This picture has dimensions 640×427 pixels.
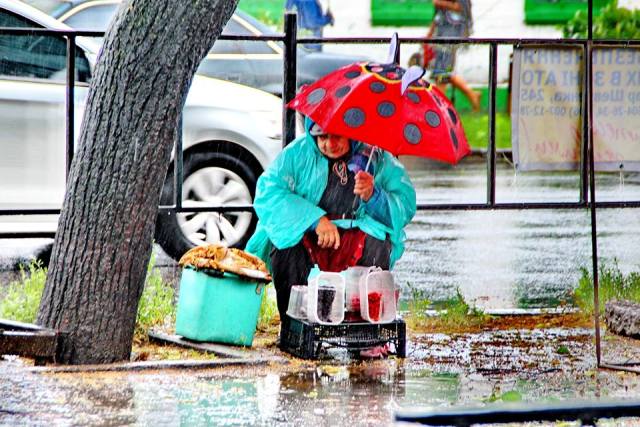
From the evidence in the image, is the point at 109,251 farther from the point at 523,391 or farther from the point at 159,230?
the point at 159,230

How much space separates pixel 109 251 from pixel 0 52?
2.63 metres

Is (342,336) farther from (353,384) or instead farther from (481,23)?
(481,23)

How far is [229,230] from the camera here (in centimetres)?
982

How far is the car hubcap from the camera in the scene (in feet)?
31.8

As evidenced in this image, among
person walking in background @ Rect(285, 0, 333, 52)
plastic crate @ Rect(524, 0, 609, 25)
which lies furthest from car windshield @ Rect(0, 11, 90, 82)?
plastic crate @ Rect(524, 0, 609, 25)

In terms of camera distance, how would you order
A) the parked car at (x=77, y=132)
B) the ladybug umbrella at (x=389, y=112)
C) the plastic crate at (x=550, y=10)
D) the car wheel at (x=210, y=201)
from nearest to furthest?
the ladybug umbrella at (x=389, y=112) < the parked car at (x=77, y=132) < the car wheel at (x=210, y=201) < the plastic crate at (x=550, y=10)

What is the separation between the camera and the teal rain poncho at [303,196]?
6.84 meters

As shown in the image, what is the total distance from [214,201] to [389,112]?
3425 mm

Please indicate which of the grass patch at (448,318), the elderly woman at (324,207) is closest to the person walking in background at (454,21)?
the grass patch at (448,318)

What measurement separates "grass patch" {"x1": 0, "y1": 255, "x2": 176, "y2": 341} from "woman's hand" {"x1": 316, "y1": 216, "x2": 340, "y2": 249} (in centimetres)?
93

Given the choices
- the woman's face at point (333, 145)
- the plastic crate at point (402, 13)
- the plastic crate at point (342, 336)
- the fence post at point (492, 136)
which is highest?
the plastic crate at point (402, 13)

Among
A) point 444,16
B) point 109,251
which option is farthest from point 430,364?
point 444,16

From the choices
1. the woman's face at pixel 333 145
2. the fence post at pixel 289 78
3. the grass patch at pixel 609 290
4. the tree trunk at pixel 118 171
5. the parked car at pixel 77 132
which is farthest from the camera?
the parked car at pixel 77 132

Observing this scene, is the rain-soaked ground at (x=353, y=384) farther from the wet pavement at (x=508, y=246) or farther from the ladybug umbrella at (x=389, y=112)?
the ladybug umbrella at (x=389, y=112)
